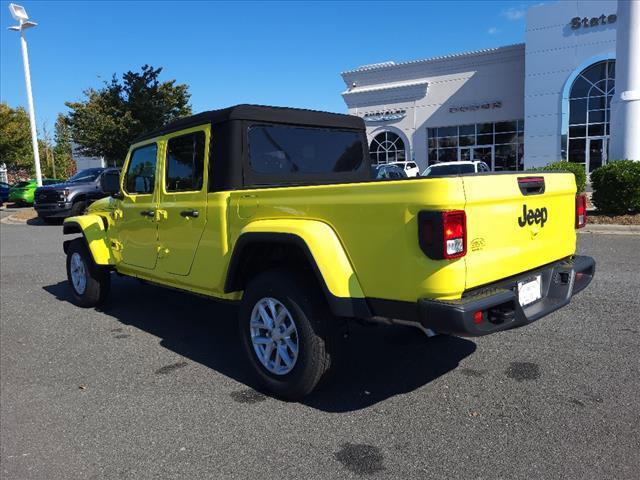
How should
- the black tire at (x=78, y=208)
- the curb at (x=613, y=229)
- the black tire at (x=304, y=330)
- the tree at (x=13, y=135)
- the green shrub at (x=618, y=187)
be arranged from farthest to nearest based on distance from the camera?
1. the tree at (x=13, y=135)
2. the black tire at (x=78, y=208)
3. the green shrub at (x=618, y=187)
4. the curb at (x=613, y=229)
5. the black tire at (x=304, y=330)

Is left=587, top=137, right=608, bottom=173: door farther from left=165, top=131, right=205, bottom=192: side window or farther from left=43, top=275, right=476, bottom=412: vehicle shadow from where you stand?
left=165, top=131, right=205, bottom=192: side window

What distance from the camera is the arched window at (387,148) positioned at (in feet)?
103

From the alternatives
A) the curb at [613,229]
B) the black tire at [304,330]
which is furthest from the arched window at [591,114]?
the black tire at [304,330]

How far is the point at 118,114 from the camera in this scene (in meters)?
25.0

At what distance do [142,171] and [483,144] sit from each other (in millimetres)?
26415

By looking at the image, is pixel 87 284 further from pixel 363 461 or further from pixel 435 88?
pixel 435 88

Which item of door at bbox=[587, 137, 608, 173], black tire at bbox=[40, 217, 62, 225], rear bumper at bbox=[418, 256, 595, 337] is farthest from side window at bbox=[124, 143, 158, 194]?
door at bbox=[587, 137, 608, 173]

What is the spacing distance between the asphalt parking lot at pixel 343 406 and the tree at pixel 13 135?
1455 inches

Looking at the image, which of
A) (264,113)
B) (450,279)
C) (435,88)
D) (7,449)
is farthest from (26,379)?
(435,88)

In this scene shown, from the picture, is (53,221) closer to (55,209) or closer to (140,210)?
(55,209)

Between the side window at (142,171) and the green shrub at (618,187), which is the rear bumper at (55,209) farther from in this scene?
the green shrub at (618,187)

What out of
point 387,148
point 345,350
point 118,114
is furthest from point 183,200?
point 387,148

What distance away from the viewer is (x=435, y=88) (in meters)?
29.4

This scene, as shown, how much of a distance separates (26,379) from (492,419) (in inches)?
139
